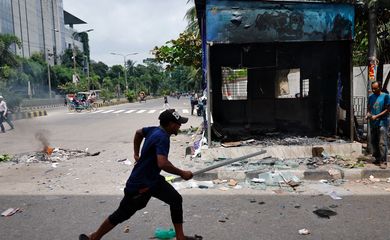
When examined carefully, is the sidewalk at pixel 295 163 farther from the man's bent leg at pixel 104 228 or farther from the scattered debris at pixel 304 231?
the man's bent leg at pixel 104 228

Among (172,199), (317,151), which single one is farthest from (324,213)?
(317,151)

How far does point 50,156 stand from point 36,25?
7906 centimetres

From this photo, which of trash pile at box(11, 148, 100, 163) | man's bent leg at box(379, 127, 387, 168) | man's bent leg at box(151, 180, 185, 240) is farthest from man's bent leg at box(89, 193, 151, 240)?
trash pile at box(11, 148, 100, 163)

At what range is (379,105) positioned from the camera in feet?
22.5

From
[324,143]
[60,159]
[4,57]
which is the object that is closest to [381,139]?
[324,143]

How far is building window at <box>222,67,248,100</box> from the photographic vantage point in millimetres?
10398

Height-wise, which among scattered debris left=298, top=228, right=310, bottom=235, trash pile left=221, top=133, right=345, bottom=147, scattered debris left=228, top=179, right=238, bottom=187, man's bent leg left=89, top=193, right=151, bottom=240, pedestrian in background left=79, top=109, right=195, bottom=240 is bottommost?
scattered debris left=228, top=179, right=238, bottom=187

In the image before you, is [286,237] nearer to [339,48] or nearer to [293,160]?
[293,160]

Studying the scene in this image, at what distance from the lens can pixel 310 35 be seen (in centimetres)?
796

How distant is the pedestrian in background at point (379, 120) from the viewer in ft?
22.5

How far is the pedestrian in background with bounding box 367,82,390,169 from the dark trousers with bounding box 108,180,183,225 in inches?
186

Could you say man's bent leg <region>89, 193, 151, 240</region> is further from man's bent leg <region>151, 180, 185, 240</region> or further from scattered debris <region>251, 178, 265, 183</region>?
scattered debris <region>251, 178, 265, 183</region>

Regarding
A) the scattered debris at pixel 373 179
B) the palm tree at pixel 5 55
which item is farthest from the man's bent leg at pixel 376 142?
the palm tree at pixel 5 55

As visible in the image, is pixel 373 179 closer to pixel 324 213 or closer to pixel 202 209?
pixel 324 213
